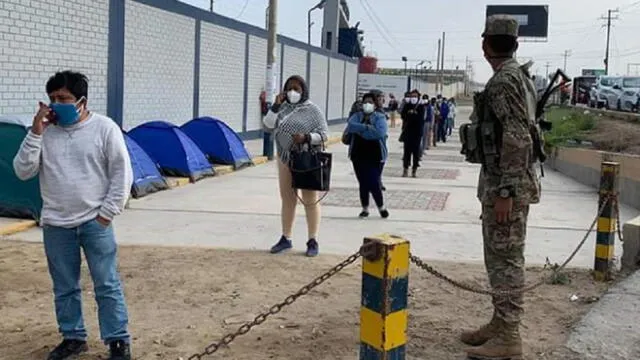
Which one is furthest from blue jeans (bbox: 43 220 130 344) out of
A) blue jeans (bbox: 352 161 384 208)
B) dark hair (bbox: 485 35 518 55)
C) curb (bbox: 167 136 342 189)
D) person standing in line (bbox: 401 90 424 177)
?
person standing in line (bbox: 401 90 424 177)

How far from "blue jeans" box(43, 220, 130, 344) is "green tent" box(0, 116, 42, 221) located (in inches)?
178

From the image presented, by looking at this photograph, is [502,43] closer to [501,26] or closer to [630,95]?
[501,26]

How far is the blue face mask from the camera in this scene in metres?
4.22

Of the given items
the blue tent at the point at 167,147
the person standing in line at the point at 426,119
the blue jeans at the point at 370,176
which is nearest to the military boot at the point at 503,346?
the blue jeans at the point at 370,176

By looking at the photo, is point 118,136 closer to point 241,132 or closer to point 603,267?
point 603,267

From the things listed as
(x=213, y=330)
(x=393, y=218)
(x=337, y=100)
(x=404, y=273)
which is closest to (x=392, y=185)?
(x=393, y=218)

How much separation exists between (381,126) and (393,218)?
1418mm

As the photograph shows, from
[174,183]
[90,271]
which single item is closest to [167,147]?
[174,183]

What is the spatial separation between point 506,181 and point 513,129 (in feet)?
1.01

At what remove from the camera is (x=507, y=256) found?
15.3ft

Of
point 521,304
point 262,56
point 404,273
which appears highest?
point 262,56

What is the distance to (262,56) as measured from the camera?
82.6ft

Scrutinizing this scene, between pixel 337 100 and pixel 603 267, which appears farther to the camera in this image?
pixel 337 100

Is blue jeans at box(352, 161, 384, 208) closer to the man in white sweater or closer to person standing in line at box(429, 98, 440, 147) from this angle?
the man in white sweater
